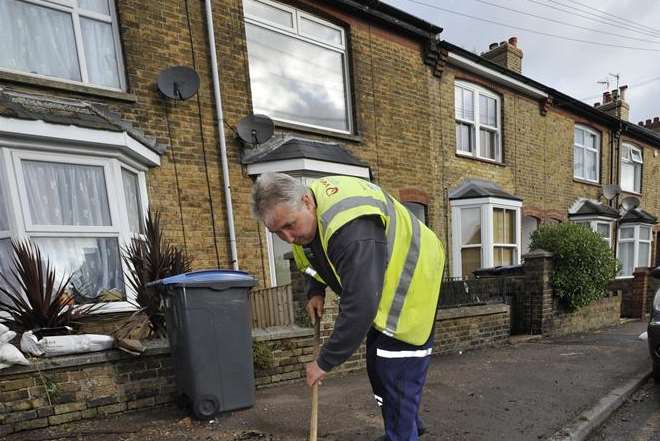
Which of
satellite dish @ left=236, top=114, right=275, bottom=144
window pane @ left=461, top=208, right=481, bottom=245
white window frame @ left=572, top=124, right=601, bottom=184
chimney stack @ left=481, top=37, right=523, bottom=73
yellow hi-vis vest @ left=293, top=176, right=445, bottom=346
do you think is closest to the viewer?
yellow hi-vis vest @ left=293, top=176, right=445, bottom=346

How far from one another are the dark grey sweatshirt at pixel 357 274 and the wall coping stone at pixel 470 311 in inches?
126

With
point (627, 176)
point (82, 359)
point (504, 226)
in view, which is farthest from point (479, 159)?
point (627, 176)

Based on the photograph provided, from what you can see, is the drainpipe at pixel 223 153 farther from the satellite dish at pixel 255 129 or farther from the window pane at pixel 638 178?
the window pane at pixel 638 178

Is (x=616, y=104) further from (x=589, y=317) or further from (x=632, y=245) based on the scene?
(x=589, y=317)

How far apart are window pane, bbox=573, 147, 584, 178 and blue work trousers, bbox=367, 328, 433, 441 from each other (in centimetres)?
1230

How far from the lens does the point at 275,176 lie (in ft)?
5.20

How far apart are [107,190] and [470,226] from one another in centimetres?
714

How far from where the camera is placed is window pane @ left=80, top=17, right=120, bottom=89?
425 cm

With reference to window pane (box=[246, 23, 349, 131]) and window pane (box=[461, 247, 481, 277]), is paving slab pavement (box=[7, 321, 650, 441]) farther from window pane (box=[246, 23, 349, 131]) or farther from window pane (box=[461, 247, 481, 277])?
window pane (box=[246, 23, 349, 131])

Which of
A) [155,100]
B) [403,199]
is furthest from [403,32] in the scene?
[155,100]

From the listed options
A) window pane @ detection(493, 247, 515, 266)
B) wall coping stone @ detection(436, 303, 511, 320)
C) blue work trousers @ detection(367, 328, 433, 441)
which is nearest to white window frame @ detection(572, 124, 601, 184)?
window pane @ detection(493, 247, 515, 266)

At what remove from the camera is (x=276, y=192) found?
1.55 meters

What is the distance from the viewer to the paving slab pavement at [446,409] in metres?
2.49

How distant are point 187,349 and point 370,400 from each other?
161 cm
